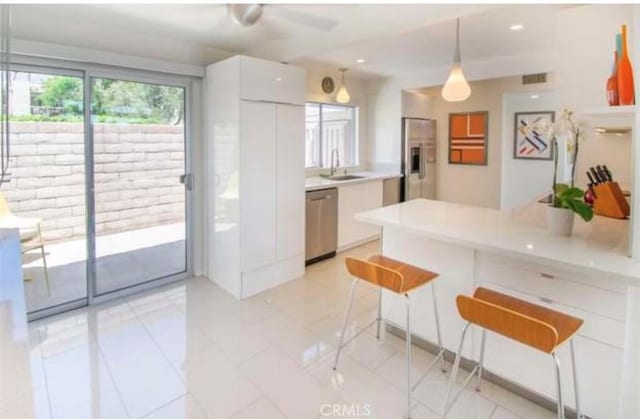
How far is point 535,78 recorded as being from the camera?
526 cm

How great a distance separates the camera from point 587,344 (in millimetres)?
1819

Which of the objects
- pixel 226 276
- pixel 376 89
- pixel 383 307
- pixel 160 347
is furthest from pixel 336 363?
pixel 376 89

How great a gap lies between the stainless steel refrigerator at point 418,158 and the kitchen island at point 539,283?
10.4 ft

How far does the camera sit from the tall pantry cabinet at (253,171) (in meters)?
3.38

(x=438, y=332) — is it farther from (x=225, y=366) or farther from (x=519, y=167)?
(x=519, y=167)

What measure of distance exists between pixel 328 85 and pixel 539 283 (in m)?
4.08

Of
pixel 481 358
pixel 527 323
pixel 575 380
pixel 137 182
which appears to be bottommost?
pixel 481 358

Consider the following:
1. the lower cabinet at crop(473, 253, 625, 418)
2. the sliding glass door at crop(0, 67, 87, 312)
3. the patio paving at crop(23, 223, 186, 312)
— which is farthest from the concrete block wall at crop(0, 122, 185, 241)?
the lower cabinet at crop(473, 253, 625, 418)

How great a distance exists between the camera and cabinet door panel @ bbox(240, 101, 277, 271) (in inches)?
134

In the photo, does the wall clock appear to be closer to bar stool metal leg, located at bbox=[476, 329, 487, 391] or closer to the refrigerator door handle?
the refrigerator door handle

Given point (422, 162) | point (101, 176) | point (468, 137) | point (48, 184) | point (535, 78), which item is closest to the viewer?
point (48, 184)

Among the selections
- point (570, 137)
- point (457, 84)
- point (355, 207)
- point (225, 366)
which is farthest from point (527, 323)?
point (355, 207)

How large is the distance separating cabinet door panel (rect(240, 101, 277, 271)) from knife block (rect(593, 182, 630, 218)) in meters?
2.53

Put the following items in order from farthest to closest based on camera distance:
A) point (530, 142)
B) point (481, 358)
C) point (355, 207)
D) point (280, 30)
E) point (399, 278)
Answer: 1. point (530, 142)
2. point (355, 207)
3. point (280, 30)
4. point (481, 358)
5. point (399, 278)
